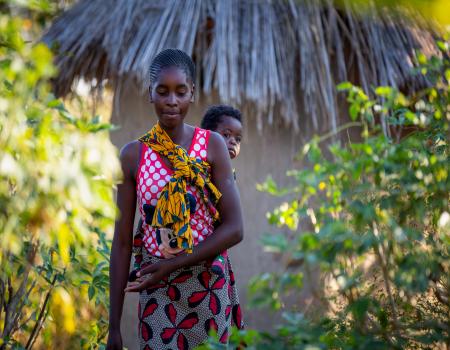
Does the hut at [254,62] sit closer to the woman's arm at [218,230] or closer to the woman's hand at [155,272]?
the woman's arm at [218,230]

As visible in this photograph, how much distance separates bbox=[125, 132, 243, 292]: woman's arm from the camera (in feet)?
8.48

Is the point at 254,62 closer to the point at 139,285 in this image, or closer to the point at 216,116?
the point at 216,116

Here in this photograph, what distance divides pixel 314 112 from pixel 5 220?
4.05 m

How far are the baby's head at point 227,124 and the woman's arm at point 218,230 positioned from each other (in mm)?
760

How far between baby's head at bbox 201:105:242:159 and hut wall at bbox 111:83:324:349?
1.84m

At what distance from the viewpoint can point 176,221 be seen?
2.57 meters

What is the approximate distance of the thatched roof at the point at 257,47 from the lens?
5250 millimetres

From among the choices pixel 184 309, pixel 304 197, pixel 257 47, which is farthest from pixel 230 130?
pixel 257 47

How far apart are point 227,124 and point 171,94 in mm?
914

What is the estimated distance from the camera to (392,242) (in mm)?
1776

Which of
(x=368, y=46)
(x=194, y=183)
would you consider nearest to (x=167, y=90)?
(x=194, y=183)

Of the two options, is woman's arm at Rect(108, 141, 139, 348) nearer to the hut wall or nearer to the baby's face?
the baby's face

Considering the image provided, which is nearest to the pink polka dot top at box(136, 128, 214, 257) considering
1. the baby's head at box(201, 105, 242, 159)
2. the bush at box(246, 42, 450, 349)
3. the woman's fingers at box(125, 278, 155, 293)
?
the woman's fingers at box(125, 278, 155, 293)

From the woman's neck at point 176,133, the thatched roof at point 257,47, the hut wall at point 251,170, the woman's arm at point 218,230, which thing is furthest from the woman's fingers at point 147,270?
the hut wall at point 251,170
